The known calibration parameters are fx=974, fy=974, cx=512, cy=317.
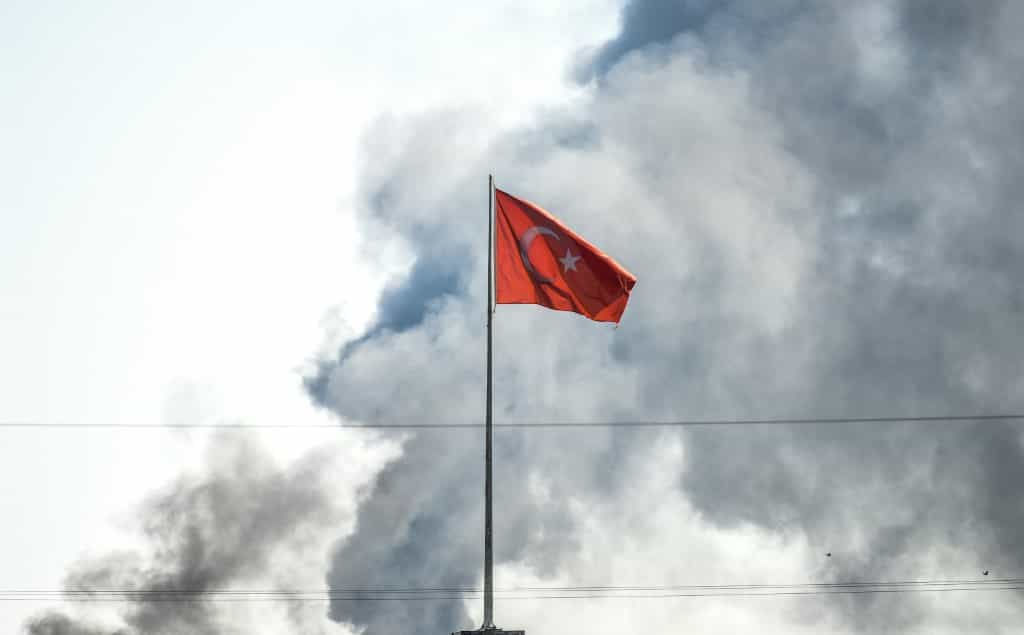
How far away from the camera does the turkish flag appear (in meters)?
27.9

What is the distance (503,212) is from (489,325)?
390cm

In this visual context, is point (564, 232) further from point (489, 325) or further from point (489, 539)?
point (489, 539)

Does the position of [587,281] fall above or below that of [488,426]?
above

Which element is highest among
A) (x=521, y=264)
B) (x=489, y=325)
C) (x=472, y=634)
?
(x=521, y=264)

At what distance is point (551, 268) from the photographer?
92.5ft

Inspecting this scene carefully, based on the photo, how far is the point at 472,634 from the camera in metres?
22.9

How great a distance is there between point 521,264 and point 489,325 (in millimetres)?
2638

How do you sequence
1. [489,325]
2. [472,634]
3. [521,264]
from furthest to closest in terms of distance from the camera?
[521,264]
[489,325]
[472,634]

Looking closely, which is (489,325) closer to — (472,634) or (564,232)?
(564,232)

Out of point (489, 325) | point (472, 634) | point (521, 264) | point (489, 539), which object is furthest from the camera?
point (521, 264)

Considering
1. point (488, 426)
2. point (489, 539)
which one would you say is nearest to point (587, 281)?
point (488, 426)

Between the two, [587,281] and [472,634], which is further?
[587,281]

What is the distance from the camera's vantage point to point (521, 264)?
28359mm

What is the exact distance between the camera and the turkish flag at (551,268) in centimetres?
2788
